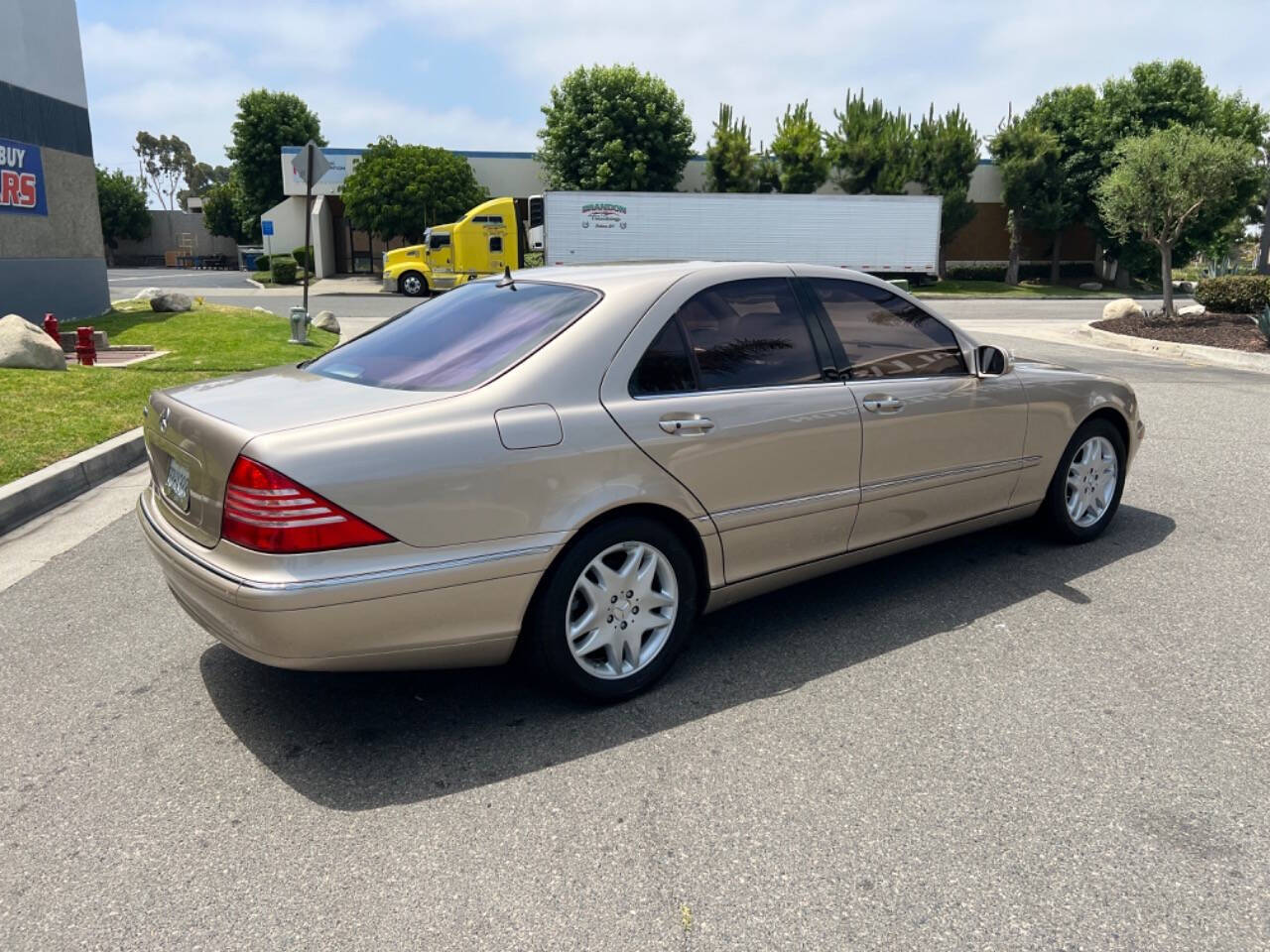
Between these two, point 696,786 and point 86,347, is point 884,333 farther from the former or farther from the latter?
point 86,347

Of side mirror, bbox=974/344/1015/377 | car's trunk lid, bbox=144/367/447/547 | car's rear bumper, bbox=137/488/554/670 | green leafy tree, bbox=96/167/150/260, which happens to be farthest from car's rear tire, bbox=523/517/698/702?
green leafy tree, bbox=96/167/150/260

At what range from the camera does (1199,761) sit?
303 cm

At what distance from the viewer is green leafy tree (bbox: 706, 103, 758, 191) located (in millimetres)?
41875

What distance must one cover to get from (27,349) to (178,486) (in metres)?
8.30

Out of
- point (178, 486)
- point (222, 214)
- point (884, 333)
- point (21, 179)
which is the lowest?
point (178, 486)

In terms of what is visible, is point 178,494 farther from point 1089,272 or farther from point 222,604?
point 1089,272

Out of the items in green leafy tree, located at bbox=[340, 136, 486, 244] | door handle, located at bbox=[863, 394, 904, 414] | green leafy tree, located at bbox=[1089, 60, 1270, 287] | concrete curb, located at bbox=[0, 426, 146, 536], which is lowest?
concrete curb, located at bbox=[0, 426, 146, 536]

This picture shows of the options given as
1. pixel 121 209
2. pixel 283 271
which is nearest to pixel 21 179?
pixel 283 271

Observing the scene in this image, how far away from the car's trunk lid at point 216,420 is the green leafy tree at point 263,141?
58.3 m

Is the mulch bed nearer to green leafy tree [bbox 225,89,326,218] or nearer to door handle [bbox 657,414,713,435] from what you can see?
door handle [bbox 657,414,713,435]

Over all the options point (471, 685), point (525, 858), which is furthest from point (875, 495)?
point (525, 858)

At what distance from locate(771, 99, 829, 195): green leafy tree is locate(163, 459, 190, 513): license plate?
40.5m

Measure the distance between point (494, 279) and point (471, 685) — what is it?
1.77 metres

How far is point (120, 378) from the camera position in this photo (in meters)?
10.1
